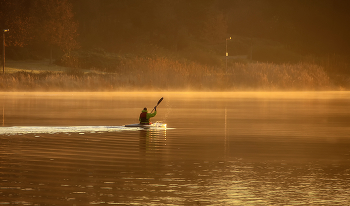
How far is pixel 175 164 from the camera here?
42.2ft

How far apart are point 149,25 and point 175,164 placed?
342 feet

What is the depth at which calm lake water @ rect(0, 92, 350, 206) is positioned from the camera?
970cm

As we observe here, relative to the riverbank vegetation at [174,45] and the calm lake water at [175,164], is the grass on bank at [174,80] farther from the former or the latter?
the calm lake water at [175,164]

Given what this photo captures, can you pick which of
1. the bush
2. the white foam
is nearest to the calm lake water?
the white foam

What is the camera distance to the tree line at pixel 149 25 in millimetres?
87312

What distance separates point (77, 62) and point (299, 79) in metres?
29.7

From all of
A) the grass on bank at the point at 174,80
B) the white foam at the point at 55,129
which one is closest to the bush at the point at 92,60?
the grass on bank at the point at 174,80

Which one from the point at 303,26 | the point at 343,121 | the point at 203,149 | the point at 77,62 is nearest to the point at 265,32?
the point at 303,26

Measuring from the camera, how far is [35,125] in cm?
2192

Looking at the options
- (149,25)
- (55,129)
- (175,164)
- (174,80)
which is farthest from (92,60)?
(175,164)

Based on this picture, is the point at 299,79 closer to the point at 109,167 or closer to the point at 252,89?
the point at 252,89

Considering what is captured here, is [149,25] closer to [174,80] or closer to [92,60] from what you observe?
[92,60]

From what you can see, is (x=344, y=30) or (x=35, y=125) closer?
(x=35, y=125)

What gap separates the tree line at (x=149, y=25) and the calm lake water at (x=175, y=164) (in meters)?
64.8
